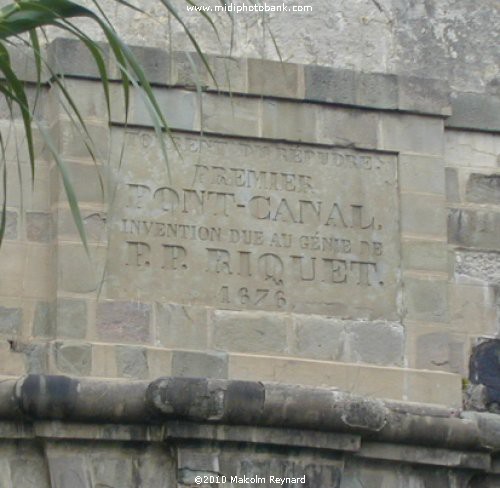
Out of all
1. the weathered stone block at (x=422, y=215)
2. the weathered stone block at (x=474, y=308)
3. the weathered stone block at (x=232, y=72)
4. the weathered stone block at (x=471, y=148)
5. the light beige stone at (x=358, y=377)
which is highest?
the weathered stone block at (x=232, y=72)

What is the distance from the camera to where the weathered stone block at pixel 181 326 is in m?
7.55

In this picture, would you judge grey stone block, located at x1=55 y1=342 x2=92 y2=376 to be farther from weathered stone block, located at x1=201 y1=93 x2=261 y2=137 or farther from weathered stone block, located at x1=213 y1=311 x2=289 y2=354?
weathered stone block, located at x1=201 y1=93 x2=261 y2=137

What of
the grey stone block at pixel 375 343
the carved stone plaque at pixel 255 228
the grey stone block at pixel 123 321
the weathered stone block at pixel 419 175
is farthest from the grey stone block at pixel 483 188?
the grey stone block at pixel 123 321

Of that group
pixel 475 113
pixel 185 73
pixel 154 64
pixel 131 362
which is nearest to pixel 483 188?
pixel 475 113

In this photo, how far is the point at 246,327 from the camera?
766 centimetres

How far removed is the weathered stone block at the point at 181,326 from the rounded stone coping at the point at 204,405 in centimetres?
32

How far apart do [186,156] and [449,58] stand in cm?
149

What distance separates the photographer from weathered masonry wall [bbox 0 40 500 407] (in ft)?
24.7

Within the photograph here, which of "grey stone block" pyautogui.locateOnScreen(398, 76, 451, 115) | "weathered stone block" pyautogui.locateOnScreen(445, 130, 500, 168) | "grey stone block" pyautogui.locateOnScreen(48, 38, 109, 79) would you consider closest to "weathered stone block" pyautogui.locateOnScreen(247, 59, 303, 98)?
"grey stone block" pyautogui.locateOnScreen(398, 76, 451, 115)

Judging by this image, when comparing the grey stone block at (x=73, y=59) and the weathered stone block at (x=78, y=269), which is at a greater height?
the grey stone block at (x=73, y=59)

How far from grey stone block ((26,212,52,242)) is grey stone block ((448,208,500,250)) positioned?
1.90 m

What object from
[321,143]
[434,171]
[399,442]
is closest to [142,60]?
[321,143]

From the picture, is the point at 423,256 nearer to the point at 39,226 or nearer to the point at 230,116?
the point at 230,116

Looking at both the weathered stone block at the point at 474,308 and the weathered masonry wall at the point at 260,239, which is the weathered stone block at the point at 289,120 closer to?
the weathered masonry wall at the point at 260,239
